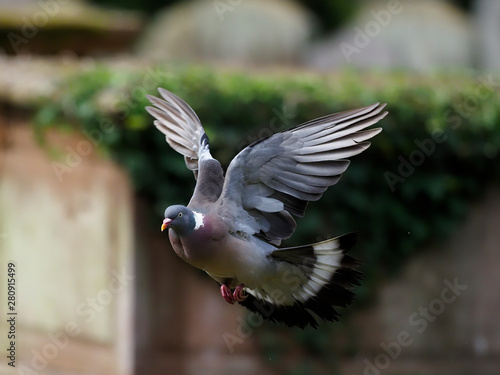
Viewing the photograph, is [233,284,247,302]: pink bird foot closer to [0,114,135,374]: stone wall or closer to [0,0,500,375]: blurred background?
[0,0,500,375]: blurred background

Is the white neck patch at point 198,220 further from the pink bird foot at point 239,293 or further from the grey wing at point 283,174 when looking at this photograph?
the pink bird foot at point 239,293

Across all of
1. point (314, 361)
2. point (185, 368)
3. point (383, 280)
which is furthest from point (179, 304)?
point (383, 280)

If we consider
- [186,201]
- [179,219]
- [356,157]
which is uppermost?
[179,219]

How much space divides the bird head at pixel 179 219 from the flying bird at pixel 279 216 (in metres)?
0.07

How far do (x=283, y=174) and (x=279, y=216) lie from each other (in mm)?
196

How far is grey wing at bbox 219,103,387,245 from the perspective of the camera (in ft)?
13.0

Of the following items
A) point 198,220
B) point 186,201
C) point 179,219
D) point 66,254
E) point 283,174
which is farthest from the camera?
point 66,254

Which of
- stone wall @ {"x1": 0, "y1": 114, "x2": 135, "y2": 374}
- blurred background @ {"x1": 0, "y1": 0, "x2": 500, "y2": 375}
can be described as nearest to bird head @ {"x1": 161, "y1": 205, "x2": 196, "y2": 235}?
blurred background @ {"x1": 0, "y1": 0, "x2": 500, "y2": 375}

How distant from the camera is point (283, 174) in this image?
4.09 m

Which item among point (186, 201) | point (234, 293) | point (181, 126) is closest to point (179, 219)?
point (234, 293)

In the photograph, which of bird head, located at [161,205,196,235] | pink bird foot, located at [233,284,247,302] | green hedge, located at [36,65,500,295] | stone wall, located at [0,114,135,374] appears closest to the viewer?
bird head, located at [161,205,196,235]

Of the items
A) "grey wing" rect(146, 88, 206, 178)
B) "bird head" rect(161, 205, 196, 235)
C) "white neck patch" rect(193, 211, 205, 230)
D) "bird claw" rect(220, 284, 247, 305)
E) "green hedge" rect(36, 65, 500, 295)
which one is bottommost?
"green hedge" rect(36, 65, 500, 295)

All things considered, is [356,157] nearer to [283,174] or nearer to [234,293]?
[283,174]

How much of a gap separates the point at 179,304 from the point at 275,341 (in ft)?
2.77
